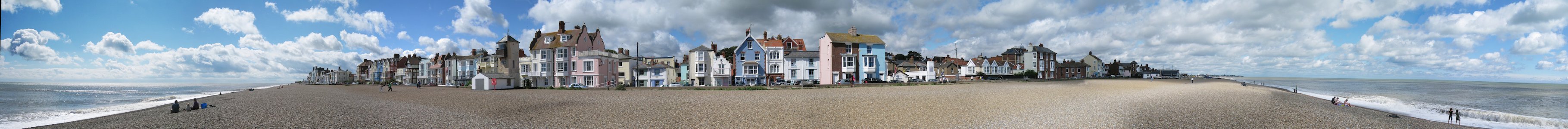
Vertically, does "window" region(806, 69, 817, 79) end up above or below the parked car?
above

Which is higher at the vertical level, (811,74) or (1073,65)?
(1073,65)

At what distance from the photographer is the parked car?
53.2 m

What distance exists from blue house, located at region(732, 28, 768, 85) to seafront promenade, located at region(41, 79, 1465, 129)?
68.2ft

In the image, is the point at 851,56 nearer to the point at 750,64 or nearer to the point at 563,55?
the point at 750,64

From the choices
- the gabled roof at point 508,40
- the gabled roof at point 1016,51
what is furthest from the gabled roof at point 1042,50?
the gabled roof at point 508,40

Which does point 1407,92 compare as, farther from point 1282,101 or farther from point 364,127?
point 364,127

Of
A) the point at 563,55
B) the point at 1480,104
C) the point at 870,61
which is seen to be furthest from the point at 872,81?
the point at 1480,104

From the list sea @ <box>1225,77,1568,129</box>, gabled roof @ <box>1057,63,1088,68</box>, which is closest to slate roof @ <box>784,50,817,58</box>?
sea @ <box>1225,77,1568,129</box>

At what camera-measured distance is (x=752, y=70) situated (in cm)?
5147

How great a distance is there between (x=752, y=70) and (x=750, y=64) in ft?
1.97

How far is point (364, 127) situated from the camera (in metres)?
15.7

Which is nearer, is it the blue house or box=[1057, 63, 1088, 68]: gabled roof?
the blue house

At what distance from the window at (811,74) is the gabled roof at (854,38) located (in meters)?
2.70

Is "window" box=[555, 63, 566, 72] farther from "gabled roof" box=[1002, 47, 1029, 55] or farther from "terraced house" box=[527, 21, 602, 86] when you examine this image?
"gabled roof" box=[1002, 47, 1029, 55]
